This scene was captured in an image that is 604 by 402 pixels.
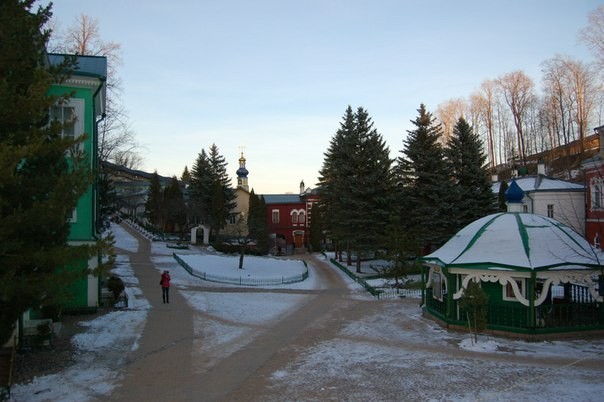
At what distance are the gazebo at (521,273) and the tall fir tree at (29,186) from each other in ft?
39.8

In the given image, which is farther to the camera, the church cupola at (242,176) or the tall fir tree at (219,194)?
the church cupola at (242,176)

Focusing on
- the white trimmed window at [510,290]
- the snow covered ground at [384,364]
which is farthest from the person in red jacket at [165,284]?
the white trimmed window at [510,290]

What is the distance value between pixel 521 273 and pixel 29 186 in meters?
13.6

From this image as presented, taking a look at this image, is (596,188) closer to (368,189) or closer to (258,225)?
(368,189)

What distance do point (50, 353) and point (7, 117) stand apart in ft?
23.2

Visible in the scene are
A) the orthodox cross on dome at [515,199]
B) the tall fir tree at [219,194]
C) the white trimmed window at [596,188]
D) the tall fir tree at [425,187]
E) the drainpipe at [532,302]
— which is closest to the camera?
the drainpipe at [532,302]

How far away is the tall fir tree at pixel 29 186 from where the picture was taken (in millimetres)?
7879

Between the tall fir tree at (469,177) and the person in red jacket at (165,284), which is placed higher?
the tall fir tree at (469,177)

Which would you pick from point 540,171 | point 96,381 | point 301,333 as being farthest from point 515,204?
point 540,171

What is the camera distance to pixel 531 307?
15141mm

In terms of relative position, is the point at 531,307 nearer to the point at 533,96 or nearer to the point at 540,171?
the point at 540,171

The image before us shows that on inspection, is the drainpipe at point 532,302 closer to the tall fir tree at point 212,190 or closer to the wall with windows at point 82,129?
the wall with windows at point 82,129

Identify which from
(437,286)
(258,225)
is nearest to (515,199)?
(437,286)

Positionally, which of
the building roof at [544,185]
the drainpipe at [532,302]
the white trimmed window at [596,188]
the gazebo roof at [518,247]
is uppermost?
the building roof at [544,185]
